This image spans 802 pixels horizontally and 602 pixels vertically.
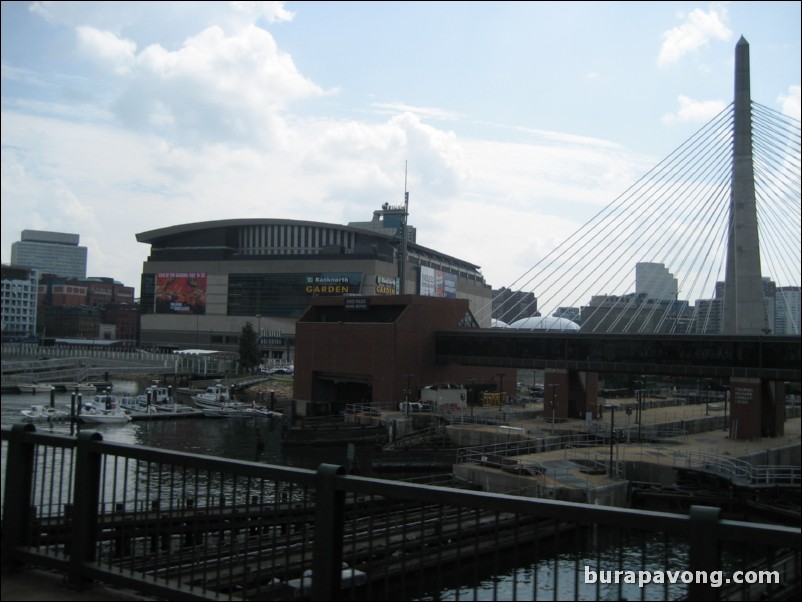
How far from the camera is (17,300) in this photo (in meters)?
4.17

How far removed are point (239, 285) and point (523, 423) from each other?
1847 inches

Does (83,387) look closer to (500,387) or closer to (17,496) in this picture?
(500,387)

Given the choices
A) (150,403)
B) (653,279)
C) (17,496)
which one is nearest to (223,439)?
(150,403)

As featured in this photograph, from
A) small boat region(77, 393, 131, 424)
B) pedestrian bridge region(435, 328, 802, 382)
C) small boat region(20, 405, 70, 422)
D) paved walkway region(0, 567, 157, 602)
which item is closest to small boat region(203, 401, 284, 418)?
small boat region(77, 393, 131, 424)

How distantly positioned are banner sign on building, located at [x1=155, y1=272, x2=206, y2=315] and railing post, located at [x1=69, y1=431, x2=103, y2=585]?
75587 mm

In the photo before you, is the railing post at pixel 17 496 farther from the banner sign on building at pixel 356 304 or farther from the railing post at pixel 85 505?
the banner sign on building at pixel 356 304

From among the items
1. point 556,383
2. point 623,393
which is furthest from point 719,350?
point 623,393

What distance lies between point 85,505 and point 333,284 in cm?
6845

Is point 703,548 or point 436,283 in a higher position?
point 436,283

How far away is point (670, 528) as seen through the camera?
234 cm

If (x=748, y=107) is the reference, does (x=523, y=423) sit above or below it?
below

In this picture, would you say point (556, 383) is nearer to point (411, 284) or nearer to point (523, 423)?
point (523, 423)

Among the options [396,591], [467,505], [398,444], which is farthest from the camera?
[398,444]

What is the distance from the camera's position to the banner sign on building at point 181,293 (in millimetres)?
77375
